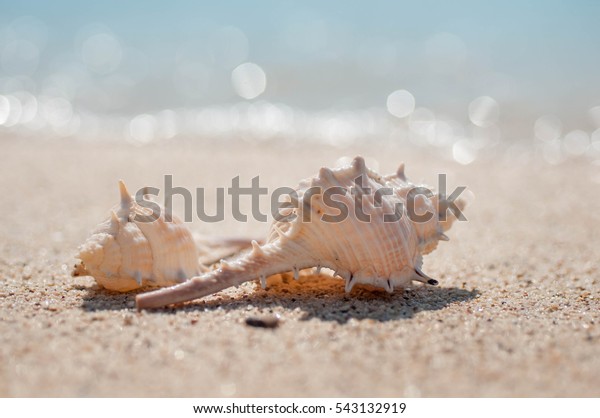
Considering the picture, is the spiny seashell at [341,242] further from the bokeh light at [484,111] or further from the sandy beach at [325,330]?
the bokeh light at [484,111]

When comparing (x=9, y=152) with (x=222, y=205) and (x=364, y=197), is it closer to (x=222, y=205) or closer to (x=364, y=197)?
(x=222, y=205)

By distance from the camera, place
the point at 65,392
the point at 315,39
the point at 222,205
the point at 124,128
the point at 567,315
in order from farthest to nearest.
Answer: the point at 315,39, the point at 124,128, the point at 222,205, the point at 567,315, the point at 65,392

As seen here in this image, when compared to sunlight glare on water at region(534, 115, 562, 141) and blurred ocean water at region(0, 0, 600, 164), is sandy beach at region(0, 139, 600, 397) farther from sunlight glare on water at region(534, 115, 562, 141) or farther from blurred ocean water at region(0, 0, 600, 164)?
Answer: sunlight glare on water at region(534, 115, 562, 141)

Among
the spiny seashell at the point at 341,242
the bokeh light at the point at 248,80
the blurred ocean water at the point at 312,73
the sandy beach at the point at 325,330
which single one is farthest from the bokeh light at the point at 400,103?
the spiny seashell at the point at 341,242

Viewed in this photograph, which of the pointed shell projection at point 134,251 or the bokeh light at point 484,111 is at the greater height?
the bokeh light at point 484,111

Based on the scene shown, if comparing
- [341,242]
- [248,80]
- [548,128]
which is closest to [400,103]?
[548,128]

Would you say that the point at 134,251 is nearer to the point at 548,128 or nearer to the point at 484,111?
the point at 548,128

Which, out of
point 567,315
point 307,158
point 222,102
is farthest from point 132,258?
point 222,102
